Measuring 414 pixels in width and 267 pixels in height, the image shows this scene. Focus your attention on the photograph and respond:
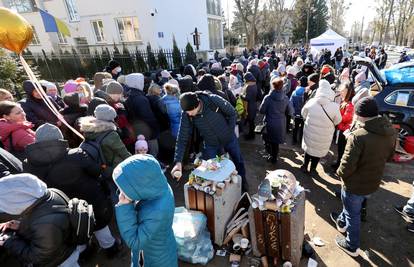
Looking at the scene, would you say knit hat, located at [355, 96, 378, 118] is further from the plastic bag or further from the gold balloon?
the gold balloon

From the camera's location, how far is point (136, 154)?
3.64 metres

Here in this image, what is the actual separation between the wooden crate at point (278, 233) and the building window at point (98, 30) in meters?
20.4

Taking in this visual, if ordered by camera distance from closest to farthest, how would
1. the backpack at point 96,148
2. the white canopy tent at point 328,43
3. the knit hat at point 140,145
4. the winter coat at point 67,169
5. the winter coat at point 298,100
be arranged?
1. the winter coat at point 67,169
2. the backpack at point 96,148
3. the knit hat at point 140,145
4. the winter coat at point 298,100
5. the white canopy tent at point 328,43

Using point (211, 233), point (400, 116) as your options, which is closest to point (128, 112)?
point (211, 233)

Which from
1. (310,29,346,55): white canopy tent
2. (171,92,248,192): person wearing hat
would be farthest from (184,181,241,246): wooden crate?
(310,29,346,55): white canopy tent

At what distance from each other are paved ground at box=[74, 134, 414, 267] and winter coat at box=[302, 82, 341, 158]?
2.45 ft

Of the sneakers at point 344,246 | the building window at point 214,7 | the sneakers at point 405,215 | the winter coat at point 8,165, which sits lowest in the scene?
the sneakers at point 405,215

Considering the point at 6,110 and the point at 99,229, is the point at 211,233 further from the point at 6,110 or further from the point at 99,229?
the point at 6,110

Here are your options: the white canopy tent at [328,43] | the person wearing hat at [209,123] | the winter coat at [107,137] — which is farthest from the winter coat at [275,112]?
the white canopy tent at [328,43]

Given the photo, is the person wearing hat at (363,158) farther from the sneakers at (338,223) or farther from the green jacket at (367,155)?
the sneakers at (338,223)

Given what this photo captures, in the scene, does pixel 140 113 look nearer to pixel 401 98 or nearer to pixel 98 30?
pixel 401 98

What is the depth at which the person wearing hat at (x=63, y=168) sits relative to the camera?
2.47 metres

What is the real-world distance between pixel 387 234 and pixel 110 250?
3.78 metres

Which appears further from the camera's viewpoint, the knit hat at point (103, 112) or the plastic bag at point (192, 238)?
the knit hat at point (103, 112)
